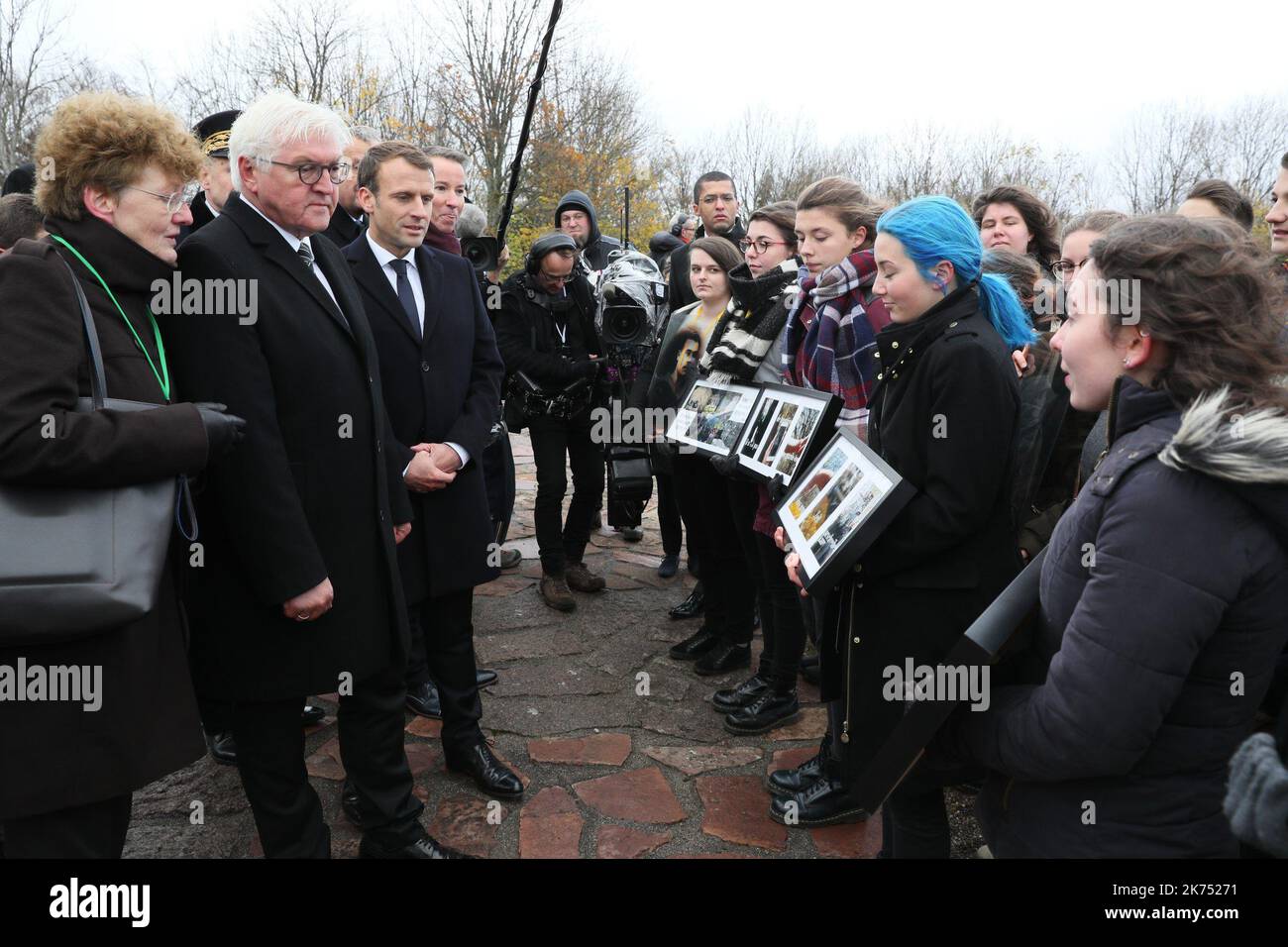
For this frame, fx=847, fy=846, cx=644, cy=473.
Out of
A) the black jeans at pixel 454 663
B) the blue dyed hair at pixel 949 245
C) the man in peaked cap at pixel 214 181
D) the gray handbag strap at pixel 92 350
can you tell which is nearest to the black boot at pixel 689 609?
the black jeans at pixel 454 663

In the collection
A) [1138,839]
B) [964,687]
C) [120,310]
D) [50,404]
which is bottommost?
[1138,839]

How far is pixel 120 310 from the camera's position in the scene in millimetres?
2146

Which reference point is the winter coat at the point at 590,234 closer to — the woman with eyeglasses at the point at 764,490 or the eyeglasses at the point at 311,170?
the woman with eyeglasses at the point at 764,490

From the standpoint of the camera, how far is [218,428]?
216cm

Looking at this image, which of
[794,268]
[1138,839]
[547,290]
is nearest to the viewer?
[1138,839]

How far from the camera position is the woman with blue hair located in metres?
2.38

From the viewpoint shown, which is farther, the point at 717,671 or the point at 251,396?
the point at 717,671

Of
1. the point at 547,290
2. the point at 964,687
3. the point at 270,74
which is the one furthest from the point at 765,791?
the point at 270,74

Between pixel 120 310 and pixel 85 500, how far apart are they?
528 mm

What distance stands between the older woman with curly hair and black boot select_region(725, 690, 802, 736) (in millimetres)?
2391

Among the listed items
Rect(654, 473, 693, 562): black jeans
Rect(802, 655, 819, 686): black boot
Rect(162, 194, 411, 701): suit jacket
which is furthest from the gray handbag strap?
Rect(654, 473, 693, 562): black jeans

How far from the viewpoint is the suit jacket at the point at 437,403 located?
3.31 m

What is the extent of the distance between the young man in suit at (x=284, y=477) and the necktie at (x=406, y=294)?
1.88ft
